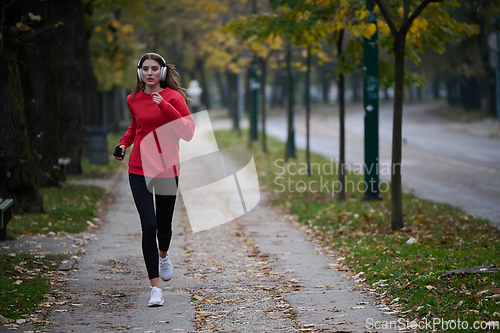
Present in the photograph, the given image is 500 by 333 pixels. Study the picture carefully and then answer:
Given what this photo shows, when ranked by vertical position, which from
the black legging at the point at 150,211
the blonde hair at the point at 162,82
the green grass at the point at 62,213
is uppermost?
the blonde hair at the point at 162,82

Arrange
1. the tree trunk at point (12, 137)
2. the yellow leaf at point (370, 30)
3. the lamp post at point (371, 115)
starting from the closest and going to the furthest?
the yellow leaf at point (370, 30), the tree trunk at point (12, 137), the lamp post at point (371, 115)

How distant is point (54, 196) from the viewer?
38.1ft

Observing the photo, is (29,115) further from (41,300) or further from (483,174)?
(483,174)

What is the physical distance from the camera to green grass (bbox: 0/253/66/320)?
16.9 feet

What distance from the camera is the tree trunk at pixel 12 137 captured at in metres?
8.93

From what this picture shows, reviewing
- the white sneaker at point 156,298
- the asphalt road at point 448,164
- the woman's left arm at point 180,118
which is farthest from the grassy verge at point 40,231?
the asphalt road at point 448,164

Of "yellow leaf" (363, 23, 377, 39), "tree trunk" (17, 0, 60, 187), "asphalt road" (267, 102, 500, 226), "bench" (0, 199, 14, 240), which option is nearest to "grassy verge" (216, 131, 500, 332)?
"asphalt road" (267, 102, 500, 226)

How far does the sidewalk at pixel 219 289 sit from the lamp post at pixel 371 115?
2.01 metres

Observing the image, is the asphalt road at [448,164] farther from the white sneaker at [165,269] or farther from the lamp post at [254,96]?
the white sneaker at [165,269]

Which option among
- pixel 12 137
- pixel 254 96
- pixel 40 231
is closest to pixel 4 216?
pixel 40 231

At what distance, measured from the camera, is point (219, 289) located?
19.7ft

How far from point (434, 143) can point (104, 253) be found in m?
19.5

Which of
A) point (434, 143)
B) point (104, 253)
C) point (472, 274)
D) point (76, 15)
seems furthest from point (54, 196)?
point (434, 143)

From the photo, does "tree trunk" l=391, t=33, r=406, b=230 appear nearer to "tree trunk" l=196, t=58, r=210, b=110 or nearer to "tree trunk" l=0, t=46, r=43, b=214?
"tree trunk" l=0, t=46, r=43, b=214
